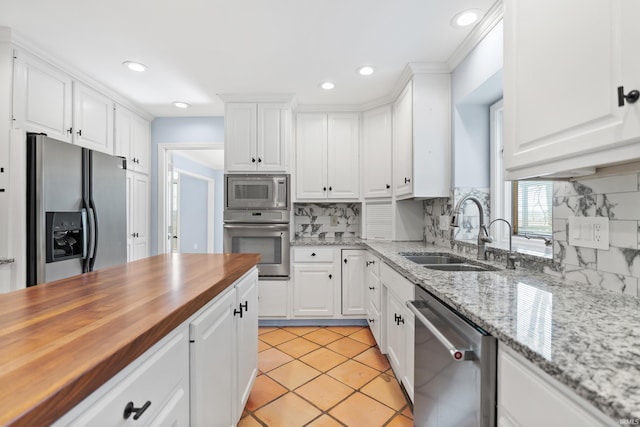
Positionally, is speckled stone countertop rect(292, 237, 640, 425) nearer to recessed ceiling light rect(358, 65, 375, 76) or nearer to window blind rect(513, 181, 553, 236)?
window blind rect(513, 181, 553, 236)

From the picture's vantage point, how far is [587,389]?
502mm

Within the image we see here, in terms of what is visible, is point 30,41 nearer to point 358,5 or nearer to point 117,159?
point 117,159

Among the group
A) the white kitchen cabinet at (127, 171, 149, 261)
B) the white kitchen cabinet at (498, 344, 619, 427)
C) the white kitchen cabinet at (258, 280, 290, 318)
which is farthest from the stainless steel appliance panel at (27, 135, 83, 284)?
the white kitchen cabinet at (498, 344, 619, 427)

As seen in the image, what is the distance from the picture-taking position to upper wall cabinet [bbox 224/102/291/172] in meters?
3.03

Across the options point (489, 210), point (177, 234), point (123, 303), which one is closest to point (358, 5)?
point (489, 210)

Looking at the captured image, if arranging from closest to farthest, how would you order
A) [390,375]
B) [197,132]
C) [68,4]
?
[68,4]
[390,375]
[197,132]

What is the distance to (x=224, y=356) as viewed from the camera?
128cm

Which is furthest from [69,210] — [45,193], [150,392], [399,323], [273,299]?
[399,323]

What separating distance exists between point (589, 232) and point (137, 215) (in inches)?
151

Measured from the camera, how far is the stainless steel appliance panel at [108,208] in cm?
236

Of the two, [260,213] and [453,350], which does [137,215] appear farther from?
[453,350]

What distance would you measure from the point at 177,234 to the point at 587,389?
6482 mm

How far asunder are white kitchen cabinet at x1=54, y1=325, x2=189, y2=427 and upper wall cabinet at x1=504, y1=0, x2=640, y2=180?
52.1 inches

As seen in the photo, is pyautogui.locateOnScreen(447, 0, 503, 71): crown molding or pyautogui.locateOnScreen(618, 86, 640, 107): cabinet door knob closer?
pyautogui.locateOnScreen(618, 86, 640, 107): cabinet door knob
